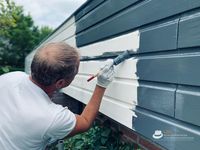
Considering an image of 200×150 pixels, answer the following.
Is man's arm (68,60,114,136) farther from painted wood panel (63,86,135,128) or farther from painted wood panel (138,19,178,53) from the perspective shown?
painted wood panel (138,19,178,53)

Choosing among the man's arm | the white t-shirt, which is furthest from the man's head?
the man's arm

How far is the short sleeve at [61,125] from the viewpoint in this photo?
2207 millimetres

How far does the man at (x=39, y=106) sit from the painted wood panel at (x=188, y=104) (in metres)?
0.75

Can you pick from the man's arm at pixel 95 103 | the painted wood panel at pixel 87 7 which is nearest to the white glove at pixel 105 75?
the man's arm at pixel 95 103

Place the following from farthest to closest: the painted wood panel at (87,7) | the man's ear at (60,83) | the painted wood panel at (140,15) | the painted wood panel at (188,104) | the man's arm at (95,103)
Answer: the painted wood panel at (87,7) < the man's arm at (95,103) < the man's ear at (60,83) < the painted wood panel at (140,15) < the painted wood panel at (188,104)

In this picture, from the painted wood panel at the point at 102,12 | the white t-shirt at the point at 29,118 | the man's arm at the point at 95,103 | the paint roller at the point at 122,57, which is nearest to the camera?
the white t-shirt at the point at 29,118

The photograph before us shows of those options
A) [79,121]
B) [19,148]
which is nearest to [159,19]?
[79,121]

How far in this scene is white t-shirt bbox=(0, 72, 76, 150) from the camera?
2.18 meters

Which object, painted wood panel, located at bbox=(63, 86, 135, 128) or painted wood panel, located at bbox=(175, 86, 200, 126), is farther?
painted wood panel, located at bbox=(63, 86, 135, 128)

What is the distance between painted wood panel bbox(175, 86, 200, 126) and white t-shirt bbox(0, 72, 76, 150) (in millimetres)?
771

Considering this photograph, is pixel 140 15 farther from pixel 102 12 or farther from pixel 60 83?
pixel 102 12

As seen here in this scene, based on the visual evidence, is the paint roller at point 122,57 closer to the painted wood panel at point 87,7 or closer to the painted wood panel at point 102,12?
the painted wood panel at point 102,12

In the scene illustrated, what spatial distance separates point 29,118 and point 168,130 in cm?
84

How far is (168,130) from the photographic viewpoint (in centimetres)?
196
